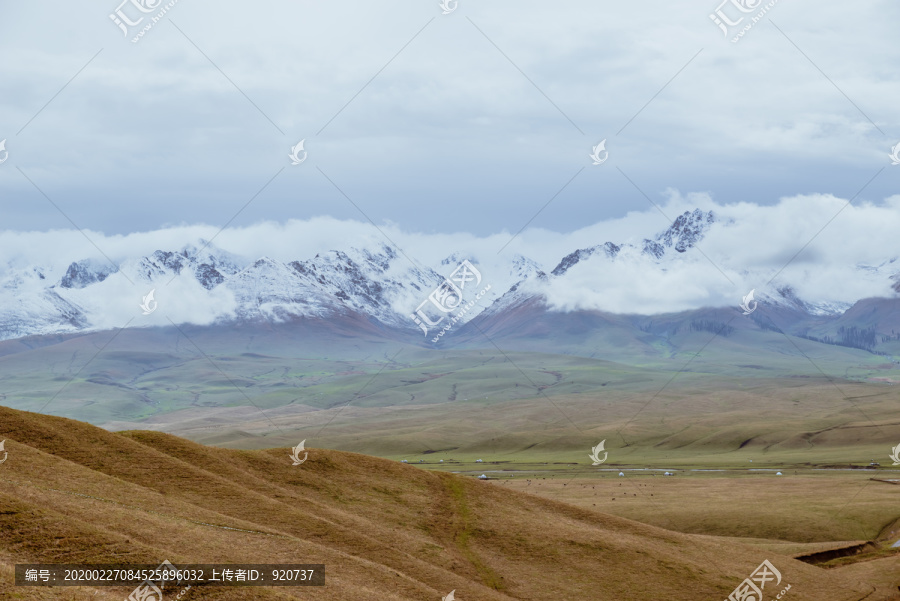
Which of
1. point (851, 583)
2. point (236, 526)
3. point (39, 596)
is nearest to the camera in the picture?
point (39, 596)

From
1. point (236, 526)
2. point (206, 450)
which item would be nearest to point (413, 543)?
point (236, 526)

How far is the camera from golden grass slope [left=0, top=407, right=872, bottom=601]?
45625 millimetres

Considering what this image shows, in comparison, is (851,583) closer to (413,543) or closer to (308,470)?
(413,543)

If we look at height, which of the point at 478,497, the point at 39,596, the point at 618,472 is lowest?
the point at 39,596

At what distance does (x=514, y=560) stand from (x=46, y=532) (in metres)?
34.5

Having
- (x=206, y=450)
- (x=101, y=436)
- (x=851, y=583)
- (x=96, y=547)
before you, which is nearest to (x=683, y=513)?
(x=851, y=583)

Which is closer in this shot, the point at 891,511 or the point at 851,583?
the point at 851,583

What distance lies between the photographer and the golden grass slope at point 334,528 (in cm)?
4562

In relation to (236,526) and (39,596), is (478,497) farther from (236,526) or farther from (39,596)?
(39,596)

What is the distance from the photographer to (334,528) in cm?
5975

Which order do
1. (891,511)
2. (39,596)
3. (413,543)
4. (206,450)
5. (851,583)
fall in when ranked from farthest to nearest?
(891,511) → (206,450) → (851,583) → (413,543) → (39,596)

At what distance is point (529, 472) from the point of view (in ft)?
624

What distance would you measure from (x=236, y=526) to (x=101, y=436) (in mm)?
19789

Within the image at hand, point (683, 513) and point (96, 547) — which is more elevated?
point (683, 513)
